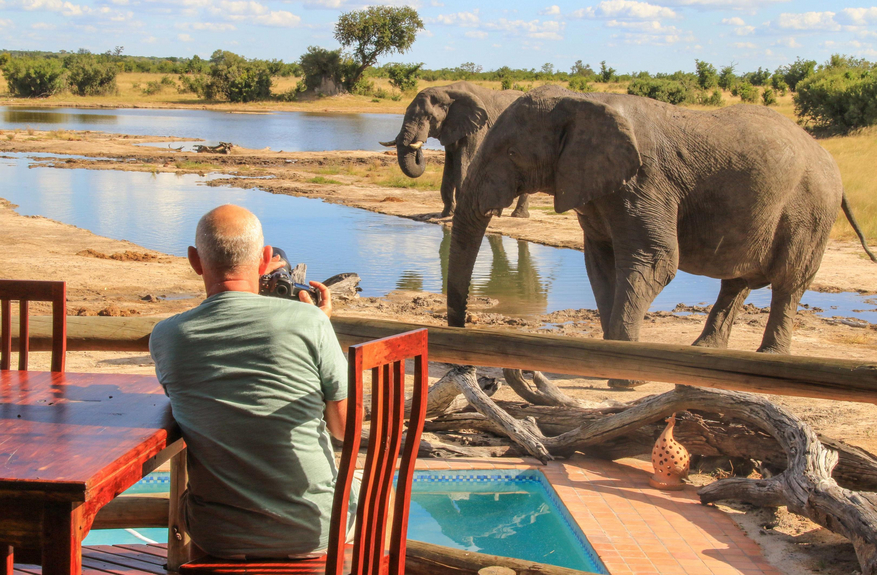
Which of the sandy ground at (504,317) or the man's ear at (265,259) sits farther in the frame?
the sandy ground at (504,317)

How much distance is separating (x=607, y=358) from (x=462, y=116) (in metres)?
11.3

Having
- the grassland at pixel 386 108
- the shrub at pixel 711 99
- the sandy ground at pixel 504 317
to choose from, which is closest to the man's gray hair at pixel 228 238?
the sandy ground at pixel 504 317

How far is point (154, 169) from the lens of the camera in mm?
23484

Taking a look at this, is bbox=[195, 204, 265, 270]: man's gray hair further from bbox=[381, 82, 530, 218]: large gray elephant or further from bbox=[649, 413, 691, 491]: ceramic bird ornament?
bbox=[381, 82, 530, 218]: large gray elephant

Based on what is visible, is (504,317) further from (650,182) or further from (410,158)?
(410,158)

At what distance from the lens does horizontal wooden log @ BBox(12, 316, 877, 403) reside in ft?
9.89

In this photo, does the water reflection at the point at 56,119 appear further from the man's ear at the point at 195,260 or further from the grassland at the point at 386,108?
the man's ear at the point at 195,260

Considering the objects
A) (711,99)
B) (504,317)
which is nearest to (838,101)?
(711,99)

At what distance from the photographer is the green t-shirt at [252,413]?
2119 millimetres

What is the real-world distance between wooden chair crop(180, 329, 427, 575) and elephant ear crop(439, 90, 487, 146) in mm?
12265

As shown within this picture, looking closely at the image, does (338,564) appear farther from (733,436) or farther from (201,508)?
(733,436)

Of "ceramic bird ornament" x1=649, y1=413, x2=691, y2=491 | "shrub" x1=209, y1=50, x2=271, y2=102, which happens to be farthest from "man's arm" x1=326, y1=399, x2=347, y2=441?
"shrub" x1=209, y1=50, x2=271, y2=102

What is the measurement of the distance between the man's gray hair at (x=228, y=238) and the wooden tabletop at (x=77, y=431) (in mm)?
431

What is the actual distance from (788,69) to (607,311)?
4448cm
